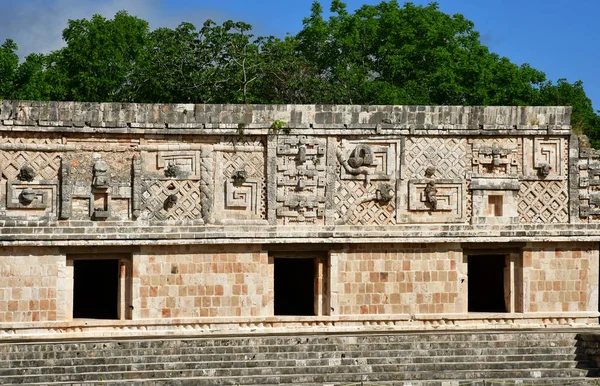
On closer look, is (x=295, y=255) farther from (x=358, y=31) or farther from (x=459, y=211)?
(x=358, y=31)

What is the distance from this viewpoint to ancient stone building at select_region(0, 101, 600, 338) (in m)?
16.4

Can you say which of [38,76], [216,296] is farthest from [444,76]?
[216,296]

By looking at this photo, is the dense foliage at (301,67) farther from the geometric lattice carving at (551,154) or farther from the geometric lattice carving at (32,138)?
the geometric lattice carving at (32,138)

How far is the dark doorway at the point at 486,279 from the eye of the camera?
2088 centimetres

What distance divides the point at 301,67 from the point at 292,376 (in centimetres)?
1658

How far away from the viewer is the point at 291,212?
1705 centimetres

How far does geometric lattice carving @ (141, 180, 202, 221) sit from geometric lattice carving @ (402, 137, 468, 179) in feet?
10.6

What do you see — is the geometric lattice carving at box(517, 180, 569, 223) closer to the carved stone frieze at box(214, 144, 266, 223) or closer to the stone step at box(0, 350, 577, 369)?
the stone step at box(0, 350, 577, 369)

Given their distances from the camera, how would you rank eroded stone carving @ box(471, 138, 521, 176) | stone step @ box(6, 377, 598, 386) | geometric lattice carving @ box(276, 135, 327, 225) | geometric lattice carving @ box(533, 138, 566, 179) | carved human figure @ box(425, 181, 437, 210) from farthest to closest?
geometric lattice carving @ box(533, 138, 566, 179)
eroded stone carving @ box(471, 138, 521, 176)
carved human figure @ box(425, 181, 437, 210)
geometric lattice carving @ box(276, 135, 327, 225)
stone step @ box(6, 377, 598, 386)

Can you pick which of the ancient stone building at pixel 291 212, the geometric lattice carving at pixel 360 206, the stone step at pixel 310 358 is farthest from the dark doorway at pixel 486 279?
the stone step at pixel 310 358

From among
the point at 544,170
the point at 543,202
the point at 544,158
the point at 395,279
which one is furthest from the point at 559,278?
the point at 395,279

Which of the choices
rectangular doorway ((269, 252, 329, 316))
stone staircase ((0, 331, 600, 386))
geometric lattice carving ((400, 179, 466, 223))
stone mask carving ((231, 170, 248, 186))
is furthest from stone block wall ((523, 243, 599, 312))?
stone mask carving ((231, 170, 248, 186))

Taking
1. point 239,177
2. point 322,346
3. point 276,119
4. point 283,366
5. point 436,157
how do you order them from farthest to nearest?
point 436,157 < point 276,119 < point 239,177 < point 322,346 < point 283,366

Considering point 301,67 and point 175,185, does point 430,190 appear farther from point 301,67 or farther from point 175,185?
point 301,67
